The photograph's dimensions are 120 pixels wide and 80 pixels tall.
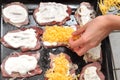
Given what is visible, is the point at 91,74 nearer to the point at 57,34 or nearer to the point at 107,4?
the point at 57,34

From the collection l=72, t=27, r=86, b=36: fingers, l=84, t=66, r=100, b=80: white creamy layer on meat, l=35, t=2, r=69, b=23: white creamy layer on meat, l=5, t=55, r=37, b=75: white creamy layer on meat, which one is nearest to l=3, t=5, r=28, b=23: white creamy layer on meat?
l=35, t=2, r=69, b=23: white creamy layer on meat

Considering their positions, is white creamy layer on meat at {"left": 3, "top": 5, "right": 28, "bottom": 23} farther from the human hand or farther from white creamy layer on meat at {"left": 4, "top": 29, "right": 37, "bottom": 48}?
the human hand

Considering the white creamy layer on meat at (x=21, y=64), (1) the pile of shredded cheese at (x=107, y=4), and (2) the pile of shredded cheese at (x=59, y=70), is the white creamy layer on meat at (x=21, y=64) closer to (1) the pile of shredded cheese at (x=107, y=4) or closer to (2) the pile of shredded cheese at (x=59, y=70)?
(2) the pile of shredded cheese at (x=59, y=70)

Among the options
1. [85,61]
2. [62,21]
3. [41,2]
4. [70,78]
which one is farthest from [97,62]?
[41,2]

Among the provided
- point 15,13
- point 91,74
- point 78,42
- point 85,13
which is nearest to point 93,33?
point 78,42

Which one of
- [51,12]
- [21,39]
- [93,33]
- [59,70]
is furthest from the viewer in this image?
[51,12]

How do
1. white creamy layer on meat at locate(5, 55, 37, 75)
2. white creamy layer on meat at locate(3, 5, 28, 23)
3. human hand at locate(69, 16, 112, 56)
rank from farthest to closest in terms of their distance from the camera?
white creamy layer on meat at locate(3, 5, 28, 23) → white creamy layer on meat at locate(5, 55, 37, 75) → human hand at locate(69, 16, 112, 56)

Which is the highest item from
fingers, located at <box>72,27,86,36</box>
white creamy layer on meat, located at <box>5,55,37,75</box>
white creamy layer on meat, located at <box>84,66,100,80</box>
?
fingers, located at <box>72,27,86,36</box>
